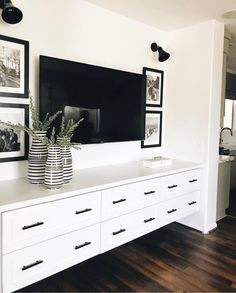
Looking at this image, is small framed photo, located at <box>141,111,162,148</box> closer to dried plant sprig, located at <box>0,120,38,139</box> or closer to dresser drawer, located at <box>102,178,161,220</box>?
dresser drawer, located at <box>102,178,161,220</box>

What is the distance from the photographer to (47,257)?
176cm

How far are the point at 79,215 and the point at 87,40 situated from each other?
1.58 metres

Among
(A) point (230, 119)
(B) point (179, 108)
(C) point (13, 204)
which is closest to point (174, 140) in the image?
(B) point (179, 108)

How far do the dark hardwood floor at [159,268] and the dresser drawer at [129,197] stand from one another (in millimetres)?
502

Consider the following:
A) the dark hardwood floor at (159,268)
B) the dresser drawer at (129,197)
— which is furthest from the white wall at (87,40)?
the dark hardwood floor at (159,268)

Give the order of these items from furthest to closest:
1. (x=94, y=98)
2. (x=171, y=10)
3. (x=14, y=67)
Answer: (x=171, y=10) < (x=94, y=98) < (x=14, y=67)

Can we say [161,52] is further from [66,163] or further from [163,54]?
[66,163]

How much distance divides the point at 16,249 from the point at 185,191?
1.77 m

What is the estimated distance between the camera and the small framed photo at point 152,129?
3131mm

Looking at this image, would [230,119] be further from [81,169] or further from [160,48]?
[81,169]

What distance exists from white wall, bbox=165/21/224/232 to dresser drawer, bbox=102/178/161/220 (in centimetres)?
81

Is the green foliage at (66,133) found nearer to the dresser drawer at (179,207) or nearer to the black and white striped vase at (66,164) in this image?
the black and white striped vase at (66,164)

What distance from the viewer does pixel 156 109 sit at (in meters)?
3.23

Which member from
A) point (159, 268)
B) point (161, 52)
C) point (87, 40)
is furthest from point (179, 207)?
point (87, 40)
